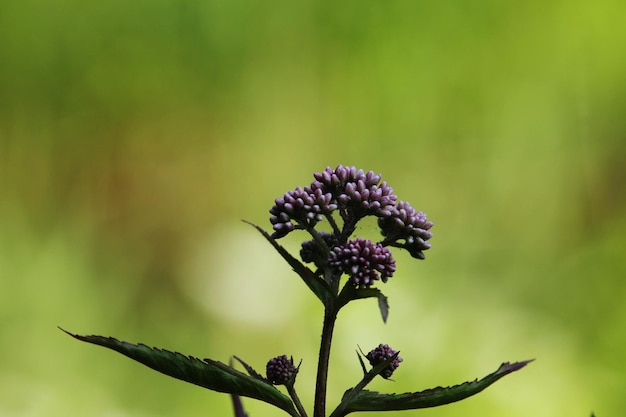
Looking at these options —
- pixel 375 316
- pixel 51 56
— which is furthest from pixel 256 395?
pixel 51 56

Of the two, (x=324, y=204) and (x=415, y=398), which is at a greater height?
(x=324, y=204)

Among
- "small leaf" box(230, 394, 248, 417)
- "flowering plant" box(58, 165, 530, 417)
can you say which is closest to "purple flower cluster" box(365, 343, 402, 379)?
"flowering plant" box(58, 165, 530, 417)

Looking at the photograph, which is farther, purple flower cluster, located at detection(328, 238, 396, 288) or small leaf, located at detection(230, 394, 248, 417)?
small leaf, located at detection(230, 394, 248, 417)

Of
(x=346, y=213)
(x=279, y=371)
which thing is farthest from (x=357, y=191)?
(x=279, y=371)

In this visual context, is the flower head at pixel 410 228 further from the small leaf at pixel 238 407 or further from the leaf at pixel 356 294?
the small leaf at pixel 238 407

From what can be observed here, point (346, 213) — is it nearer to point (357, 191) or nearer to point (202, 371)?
point (357, 191)

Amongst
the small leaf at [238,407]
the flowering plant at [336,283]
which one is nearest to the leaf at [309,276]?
the flowering plant at [336,283]

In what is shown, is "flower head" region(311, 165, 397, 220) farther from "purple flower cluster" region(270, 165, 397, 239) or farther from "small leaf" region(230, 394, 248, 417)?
"small leaf" region(230, 394, 248, 417)
